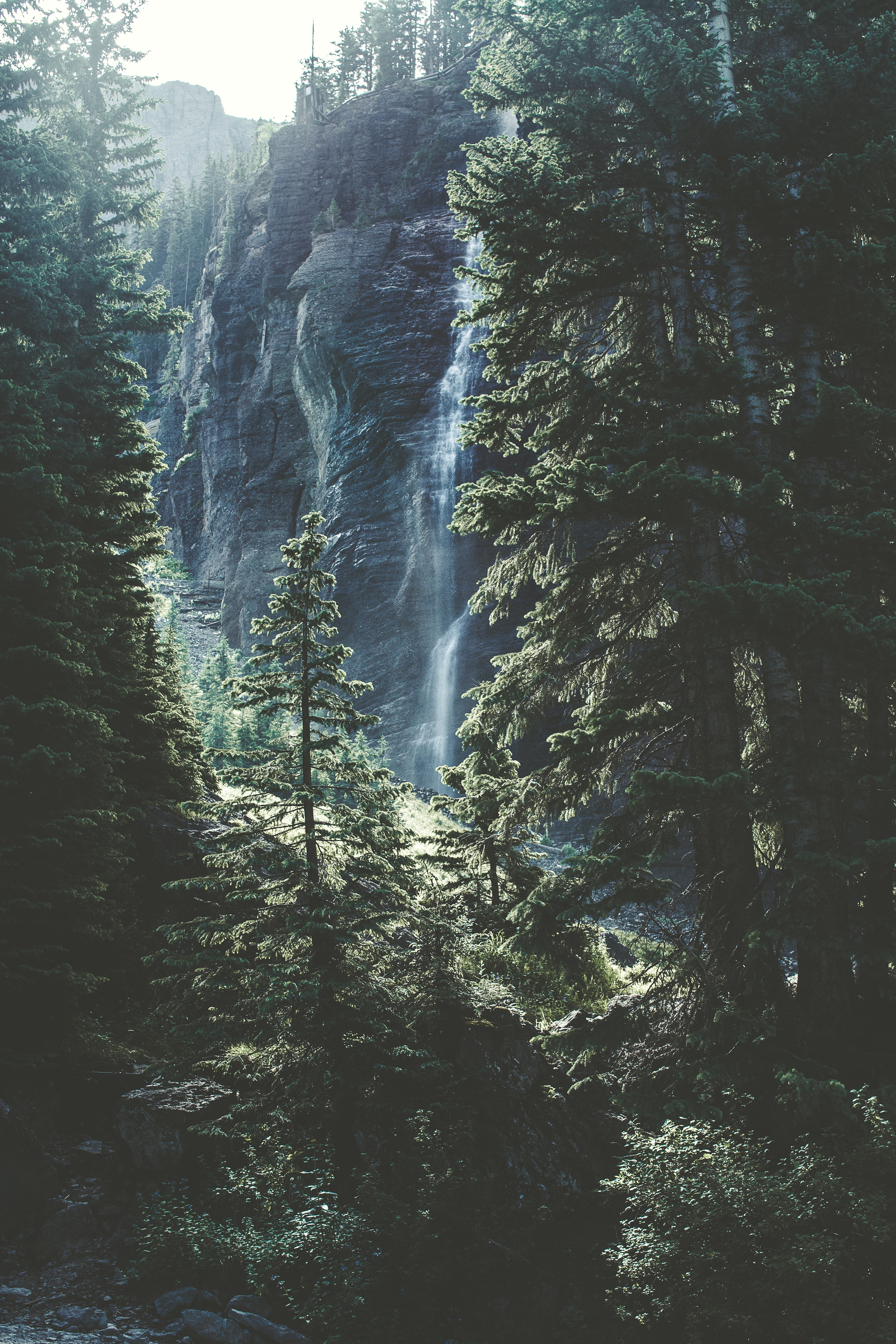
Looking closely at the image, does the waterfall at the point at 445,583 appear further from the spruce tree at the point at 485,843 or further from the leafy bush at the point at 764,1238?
the leafy bush at the point at 764,1238

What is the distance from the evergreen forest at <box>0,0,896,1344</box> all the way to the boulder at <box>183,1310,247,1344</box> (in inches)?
A: 0.8

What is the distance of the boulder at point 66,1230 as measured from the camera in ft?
19.8

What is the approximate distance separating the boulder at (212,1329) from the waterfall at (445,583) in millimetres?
31344

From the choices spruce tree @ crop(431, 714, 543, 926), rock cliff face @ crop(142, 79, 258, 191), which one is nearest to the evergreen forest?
spruce tree @ crop(431, 714, 543, 926)

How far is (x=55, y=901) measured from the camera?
763cm

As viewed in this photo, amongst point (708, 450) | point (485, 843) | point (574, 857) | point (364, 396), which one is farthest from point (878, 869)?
point (364, 396)

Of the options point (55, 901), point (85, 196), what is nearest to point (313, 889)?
point (55, 901)

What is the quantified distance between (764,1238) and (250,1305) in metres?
3.46

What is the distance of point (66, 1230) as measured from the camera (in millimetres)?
6172

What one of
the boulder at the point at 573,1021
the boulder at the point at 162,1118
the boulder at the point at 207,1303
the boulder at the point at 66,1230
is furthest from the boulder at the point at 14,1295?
the boulder at the point at 573,1021

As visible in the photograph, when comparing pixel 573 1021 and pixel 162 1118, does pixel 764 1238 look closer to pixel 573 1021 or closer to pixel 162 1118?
pixel 573 1021

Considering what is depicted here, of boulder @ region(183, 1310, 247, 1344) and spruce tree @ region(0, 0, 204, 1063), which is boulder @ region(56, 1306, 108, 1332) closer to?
boulder @ region(183, 1310, 247, 1344)

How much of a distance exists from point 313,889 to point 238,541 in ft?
164

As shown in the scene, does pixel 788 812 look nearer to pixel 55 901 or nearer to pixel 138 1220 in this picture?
pixel 138 1220
